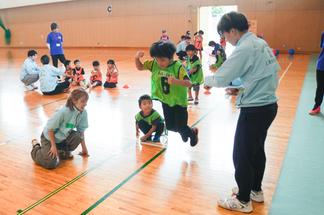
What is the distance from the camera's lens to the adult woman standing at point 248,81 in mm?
2297

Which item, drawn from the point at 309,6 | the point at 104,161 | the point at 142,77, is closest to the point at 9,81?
the point at 142,77

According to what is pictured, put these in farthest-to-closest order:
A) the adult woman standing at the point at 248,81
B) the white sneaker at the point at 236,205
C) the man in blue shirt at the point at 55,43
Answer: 1. the man in blue shirt at the point at 55,43
2. the white sneaker at the point at 236,205
3. the adult woman standing at the point at 248,81

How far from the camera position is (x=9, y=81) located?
388 inches

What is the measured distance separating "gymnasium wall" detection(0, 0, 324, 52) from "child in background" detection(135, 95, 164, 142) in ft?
45.4

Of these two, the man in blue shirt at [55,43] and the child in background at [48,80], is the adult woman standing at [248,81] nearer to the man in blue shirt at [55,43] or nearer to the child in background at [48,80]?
the child in background at [48,80]

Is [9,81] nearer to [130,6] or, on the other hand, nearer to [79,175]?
[79,175]

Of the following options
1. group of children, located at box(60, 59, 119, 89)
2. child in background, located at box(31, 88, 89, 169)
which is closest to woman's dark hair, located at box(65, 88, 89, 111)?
child in background, located at box(31, 88, 89, 169)

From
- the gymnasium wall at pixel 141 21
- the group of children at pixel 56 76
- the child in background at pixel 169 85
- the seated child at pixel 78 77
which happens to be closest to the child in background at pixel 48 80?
Result: the group of children at pixel 56 76

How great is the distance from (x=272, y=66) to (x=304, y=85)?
649cm

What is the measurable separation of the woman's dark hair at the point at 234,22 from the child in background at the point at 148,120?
210 cm

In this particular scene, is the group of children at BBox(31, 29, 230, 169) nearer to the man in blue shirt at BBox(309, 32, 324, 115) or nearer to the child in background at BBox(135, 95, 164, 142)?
the child in background at BBox(135, 95, 164, 142)

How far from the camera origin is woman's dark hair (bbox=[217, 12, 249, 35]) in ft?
7.59

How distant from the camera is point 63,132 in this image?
3689 mm

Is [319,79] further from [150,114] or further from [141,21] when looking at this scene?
[141,21]
